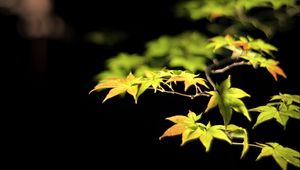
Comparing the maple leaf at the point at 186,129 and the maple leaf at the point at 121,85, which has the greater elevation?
the maple leaf at the point at 121,85

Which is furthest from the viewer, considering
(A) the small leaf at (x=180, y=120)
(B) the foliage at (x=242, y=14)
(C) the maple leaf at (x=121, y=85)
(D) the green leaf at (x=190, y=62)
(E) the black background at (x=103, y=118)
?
(B) the foliage at (x=242, y=14)

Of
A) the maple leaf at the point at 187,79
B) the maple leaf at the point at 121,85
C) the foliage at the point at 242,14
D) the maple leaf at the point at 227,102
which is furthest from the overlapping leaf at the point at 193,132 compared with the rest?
→ the foliage at the point at 242,14

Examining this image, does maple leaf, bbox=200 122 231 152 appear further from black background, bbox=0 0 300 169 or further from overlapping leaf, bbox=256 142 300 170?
black background, bbox=0 0 300 169

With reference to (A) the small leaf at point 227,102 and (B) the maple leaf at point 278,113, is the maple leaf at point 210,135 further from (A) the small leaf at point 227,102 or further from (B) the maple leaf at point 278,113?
(B) the maple leaf at point 278,113

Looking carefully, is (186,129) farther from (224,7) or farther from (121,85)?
(224,7)

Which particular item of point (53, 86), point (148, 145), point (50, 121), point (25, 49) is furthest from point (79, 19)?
point (148, 145)
